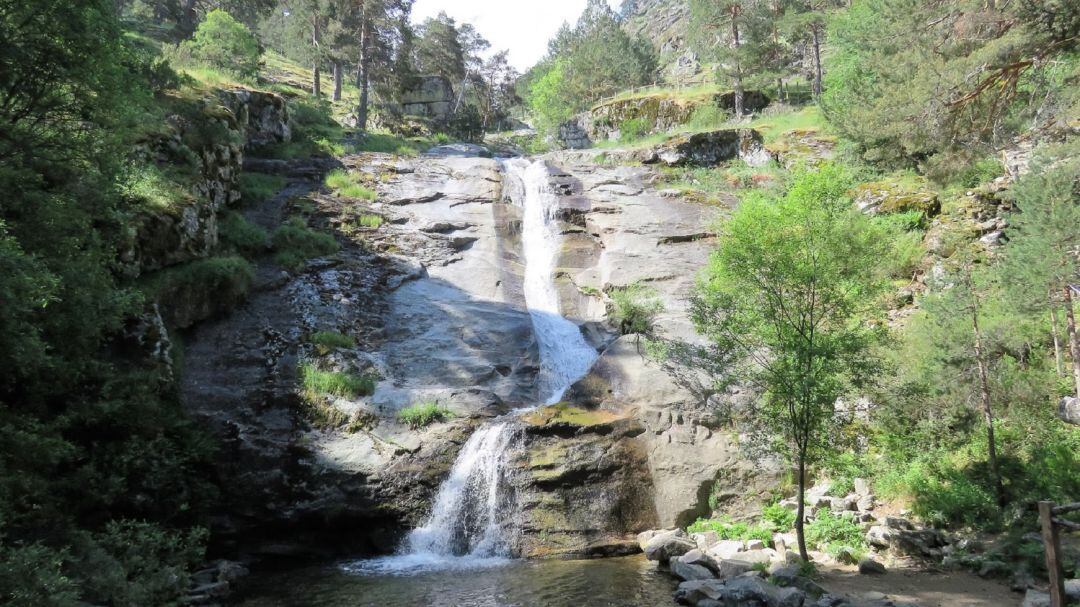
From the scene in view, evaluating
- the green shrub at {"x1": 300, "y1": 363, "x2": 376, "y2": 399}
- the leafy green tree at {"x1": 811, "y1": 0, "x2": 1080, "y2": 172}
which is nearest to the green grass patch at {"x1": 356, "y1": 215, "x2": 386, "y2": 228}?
the green shrub at {"x1": 300, "y1": 363, "x2": 376, "y2": 399}

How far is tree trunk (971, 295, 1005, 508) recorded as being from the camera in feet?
38.8

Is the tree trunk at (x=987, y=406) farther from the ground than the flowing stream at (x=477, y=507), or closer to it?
farther from the ground

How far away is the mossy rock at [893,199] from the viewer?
65.7 feet

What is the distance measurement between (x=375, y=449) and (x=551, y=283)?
958 cm

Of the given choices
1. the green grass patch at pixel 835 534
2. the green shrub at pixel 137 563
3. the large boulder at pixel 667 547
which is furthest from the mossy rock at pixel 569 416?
the green shrub at pixel 137 563

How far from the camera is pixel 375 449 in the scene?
13.9m

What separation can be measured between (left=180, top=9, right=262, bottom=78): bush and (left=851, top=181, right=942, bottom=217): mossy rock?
93.2ft

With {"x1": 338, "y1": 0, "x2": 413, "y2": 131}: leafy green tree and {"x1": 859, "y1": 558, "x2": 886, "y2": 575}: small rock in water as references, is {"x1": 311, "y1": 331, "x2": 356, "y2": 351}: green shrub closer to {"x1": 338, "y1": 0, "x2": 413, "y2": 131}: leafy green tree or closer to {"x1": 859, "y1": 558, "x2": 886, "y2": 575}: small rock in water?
{"x1": 859, "y1": 558, "x2": 886, "y2": 575}: small rock in water

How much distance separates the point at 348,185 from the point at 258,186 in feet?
11.3

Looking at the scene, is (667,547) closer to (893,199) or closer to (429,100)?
(893,199)

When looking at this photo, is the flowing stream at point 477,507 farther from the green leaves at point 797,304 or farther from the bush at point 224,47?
the bush at point 224,47

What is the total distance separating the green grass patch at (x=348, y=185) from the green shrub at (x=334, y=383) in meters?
10.9

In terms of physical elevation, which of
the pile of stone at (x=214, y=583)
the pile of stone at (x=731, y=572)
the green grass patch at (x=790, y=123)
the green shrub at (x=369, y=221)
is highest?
the green grass patch at (x=790, y=123)

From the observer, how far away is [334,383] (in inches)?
599
